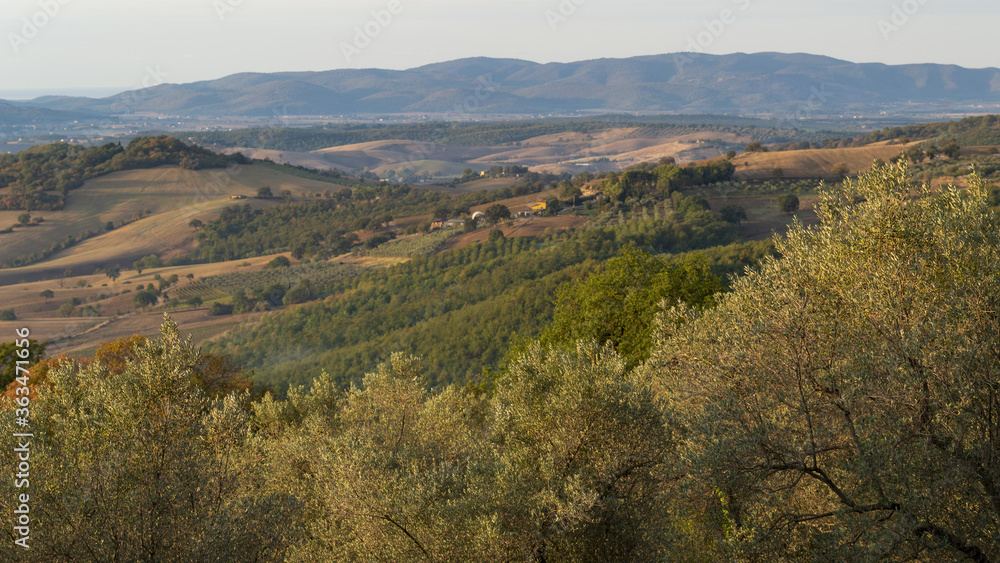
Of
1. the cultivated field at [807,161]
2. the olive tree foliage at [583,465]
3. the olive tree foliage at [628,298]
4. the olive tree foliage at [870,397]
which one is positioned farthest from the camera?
the cultivated field at [807,161]

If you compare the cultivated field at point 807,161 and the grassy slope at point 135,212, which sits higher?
the cultivated field at point 807,161

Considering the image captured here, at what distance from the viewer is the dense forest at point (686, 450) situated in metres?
11.8

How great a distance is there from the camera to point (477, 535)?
515 inches

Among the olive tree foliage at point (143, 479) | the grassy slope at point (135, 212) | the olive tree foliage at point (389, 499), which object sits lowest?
the grassy slope at point (135, 212)

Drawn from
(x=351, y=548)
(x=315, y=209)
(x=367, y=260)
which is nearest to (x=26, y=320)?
(x=367, y=260)

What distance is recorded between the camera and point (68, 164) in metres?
166

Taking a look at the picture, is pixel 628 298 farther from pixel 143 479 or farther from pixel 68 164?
pixel 68 164

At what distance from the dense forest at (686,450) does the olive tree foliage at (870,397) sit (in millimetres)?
43

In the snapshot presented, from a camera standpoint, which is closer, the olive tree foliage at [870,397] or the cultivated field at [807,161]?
the olive tree foliage at [870,397]

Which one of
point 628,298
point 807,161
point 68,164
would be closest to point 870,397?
point 628,298

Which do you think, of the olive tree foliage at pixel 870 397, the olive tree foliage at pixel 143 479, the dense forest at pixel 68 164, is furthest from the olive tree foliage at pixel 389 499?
the dense forest at pixel 68 164

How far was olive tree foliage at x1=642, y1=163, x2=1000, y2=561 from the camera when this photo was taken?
11766 millimetres

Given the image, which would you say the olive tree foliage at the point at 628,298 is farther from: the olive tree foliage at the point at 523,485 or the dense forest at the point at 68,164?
the dense forest at the point at 68,164

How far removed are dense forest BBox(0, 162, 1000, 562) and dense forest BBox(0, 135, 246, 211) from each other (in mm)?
154285
